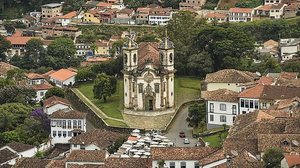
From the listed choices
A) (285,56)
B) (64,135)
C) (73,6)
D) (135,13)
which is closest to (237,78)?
(64,135)

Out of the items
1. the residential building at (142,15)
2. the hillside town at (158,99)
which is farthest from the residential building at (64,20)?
the residential building at (142,15)

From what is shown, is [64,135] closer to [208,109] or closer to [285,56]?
[208,109]

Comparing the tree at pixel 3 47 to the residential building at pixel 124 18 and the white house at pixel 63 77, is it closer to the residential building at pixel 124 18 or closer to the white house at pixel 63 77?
the white house at pixel 63 77

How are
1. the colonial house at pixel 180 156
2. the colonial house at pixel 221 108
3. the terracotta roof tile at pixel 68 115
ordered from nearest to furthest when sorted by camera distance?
1. the colonial house at pixel 180 156
2. the colonial house at pixel 221 108
3. the terracotta roof tile at pixel 68 115

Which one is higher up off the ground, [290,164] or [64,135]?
[290,164]

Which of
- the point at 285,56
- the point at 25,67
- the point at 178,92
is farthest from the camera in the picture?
the point at 25,67

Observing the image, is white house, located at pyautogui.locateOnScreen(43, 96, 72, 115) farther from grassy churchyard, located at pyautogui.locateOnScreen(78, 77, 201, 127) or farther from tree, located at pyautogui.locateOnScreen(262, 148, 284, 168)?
tree, located at pyautogui.locateOnScreen(262, 148, 284, 168)

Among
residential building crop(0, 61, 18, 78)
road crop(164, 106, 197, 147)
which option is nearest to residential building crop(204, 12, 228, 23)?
residential building crop(0, 61, 18, 78)
